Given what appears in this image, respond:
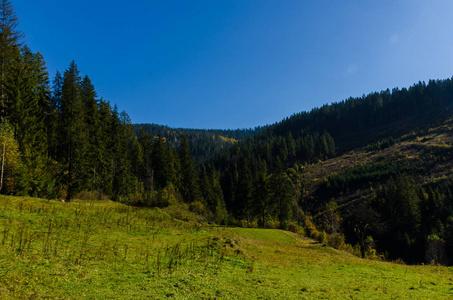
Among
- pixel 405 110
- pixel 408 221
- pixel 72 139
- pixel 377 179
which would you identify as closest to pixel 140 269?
pixel 72 139

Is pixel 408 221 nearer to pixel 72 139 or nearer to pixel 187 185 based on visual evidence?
pixel 187 185

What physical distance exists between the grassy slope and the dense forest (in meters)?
15.9

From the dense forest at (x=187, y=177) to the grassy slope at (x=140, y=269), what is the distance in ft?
52.2

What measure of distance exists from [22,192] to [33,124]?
980cm

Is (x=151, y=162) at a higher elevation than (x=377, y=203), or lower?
higher

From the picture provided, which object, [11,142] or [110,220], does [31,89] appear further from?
[110,220]

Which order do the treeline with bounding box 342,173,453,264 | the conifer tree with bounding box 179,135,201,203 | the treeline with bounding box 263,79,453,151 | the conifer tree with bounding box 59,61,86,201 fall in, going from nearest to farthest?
1. the conifer tree with bounding box 59,61,86,201
2. the treeline with bounding box 342,173,453,264
3. the conifer tree with bounding box 179,135,201,203
4. the treeline with bounding box 263,79,453,151

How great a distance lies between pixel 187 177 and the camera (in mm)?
75562

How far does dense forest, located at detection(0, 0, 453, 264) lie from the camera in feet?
102

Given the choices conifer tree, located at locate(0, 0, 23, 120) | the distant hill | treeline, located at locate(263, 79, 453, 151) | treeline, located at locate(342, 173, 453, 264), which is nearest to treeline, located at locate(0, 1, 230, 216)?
conifer tree, located at locate(0, 0, 23, 120)

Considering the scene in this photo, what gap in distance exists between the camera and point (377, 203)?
8394cm

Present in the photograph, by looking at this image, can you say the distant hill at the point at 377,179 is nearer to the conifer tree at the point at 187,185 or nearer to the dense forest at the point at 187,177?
the dense forest at the point at 187,177

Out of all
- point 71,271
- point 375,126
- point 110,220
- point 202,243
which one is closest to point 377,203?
point 202,243

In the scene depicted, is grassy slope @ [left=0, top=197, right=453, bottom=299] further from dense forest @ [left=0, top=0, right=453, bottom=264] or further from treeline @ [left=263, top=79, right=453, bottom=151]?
treeline @ [left=263, top=79, right=453, bottom=151]
